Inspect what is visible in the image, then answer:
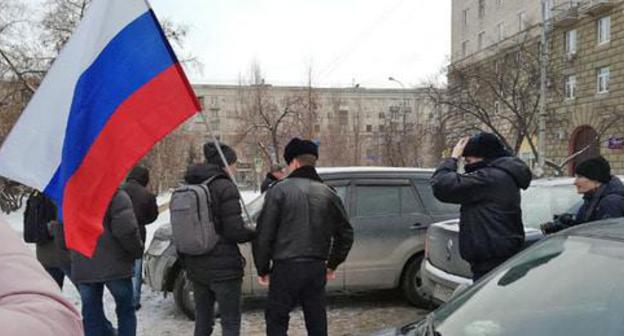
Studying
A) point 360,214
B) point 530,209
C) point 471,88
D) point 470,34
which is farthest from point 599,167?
point 470,34

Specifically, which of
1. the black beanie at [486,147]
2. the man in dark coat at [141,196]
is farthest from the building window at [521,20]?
the black beanie at [486,147]

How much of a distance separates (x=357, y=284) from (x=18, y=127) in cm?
508

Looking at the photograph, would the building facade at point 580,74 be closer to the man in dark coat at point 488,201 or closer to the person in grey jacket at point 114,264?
the man in dark coat at point 488,201

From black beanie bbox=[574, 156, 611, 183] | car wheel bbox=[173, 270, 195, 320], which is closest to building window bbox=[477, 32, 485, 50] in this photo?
car wheel bbox=[173, 270, 195, 320]

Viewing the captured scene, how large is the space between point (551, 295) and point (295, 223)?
212cm

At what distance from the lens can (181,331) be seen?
21.4 feet

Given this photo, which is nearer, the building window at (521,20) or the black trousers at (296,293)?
the black trousers at (296,293)

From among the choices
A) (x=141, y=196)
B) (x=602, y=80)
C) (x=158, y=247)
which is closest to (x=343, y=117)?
(x=602, y=80)

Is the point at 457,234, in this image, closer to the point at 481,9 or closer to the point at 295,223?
the point at 295,223

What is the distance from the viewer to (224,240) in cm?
461

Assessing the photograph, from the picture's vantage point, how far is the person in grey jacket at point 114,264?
4875mm

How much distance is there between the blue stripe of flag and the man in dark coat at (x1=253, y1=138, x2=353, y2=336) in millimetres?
1259

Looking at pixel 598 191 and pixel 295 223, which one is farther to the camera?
pixel 598 191

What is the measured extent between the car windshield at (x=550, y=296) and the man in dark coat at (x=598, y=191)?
6.49 feet
